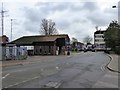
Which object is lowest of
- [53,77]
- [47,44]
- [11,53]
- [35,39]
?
[53,77]

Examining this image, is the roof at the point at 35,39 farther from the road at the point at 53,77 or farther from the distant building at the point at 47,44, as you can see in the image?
the road at the point at 53,77

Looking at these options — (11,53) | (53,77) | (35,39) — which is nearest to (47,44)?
(35,39)

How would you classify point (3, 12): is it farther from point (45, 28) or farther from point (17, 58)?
point (45, 28)

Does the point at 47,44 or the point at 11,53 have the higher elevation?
the point at 47,44

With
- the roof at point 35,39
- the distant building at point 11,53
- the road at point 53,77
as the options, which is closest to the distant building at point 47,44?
the roof at point 35,39

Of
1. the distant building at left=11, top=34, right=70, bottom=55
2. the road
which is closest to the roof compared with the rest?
the distant building at left=11, top=34, right=70, bottom=55

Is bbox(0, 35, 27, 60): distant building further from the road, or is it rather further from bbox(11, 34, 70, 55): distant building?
bbox(11, 34, 70, 55): distant building

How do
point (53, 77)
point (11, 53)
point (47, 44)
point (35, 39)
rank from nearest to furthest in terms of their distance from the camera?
point (53, 77)
point (11, 53)
point (47, 44)
point (35, 39)

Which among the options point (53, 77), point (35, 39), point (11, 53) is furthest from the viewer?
point (35, 39)

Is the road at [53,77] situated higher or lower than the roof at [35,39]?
lower

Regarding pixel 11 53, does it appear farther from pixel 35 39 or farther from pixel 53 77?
pixel 35 39

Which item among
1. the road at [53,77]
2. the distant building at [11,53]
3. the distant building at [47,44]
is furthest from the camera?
the distant building at [47,44]

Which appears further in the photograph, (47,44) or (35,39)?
(35,39)

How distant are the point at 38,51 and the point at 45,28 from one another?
28155mm
